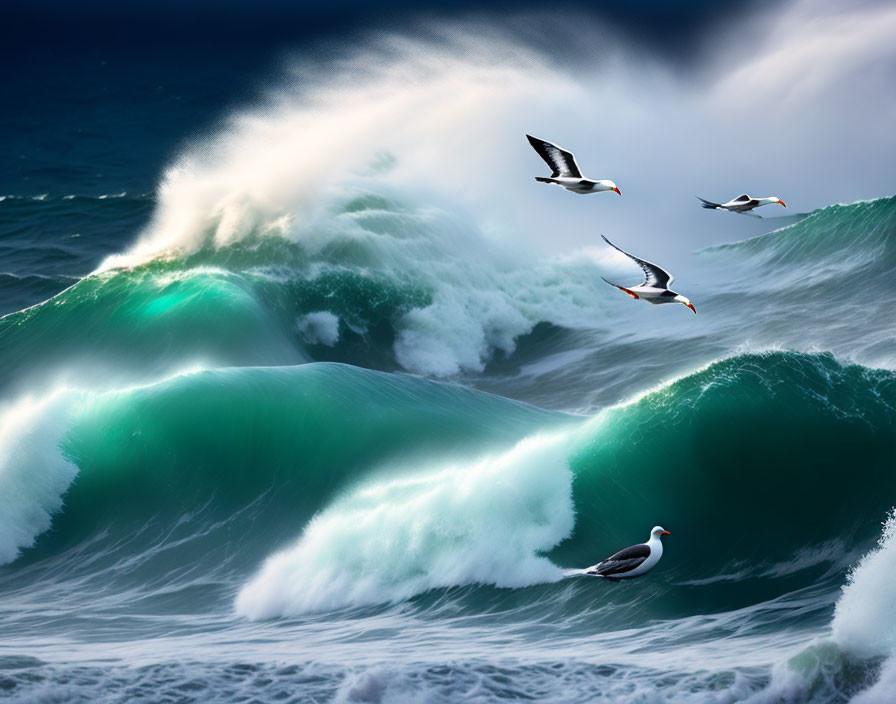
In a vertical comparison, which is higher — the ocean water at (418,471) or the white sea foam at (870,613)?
the ocean water at (418,471)

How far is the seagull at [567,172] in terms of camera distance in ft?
33.5

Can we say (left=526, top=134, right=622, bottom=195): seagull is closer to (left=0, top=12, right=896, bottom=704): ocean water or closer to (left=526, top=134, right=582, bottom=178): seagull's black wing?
(left=526, top=134, right=582, bottom=178): seagull's black wing

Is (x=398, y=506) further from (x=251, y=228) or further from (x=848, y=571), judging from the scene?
(x=251, y=228)

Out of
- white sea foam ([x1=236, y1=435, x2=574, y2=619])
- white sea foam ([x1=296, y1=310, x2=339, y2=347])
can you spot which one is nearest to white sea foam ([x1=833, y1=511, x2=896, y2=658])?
white sea foam ([x1=236, y1=435, x2=574, y2=619])

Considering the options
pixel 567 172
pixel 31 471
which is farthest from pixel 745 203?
pixel 31 471

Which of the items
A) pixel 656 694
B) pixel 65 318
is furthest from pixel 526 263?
pixel 656 694

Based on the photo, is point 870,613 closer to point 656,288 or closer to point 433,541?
point 656,288

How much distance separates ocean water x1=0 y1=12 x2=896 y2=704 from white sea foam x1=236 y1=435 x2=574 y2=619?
0.03 m

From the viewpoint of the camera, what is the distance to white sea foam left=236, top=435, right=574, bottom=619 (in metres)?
10.2

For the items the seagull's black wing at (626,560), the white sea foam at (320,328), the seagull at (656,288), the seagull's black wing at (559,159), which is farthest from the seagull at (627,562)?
the white sea foam at (320,328)

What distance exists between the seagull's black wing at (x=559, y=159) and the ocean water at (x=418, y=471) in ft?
10.7

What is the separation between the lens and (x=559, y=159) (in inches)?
407

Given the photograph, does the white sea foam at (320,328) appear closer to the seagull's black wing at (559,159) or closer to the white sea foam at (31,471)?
the white sea foam at (31,471)

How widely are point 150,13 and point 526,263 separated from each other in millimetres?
48113
